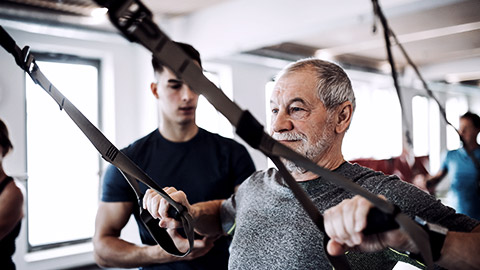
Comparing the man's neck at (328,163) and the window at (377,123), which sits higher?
the man's neck at (328,163)

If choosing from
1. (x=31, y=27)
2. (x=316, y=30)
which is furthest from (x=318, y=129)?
(x=31, y=27)

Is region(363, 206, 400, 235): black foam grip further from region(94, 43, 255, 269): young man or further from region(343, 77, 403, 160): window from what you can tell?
region(343, 77, 403, 160): window

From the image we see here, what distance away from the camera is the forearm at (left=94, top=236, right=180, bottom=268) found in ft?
5.04

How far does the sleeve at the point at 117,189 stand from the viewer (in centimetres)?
167

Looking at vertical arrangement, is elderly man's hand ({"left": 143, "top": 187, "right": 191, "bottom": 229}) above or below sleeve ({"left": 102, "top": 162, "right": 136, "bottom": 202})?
above

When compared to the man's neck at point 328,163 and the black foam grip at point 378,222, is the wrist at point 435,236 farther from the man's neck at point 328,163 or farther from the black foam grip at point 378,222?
the man's neck at point 328,163

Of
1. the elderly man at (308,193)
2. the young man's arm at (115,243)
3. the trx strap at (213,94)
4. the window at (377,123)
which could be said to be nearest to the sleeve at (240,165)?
the elderly man at (308,193)

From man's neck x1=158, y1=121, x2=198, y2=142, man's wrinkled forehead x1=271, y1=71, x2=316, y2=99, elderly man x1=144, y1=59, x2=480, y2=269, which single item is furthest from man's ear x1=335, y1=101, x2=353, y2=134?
man's neck x1=158, y1=121, x2=198, y2=142

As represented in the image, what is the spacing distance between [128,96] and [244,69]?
155 cm

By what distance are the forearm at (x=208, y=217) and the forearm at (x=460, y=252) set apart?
754 millimetres

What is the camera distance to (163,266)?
5.32ft

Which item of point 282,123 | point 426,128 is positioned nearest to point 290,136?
point 282,123

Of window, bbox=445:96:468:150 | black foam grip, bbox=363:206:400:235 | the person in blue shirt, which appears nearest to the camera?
black foam grip, bbox=363:206:400:235

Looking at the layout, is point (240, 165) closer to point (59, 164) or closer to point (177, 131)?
point (177, 131)
